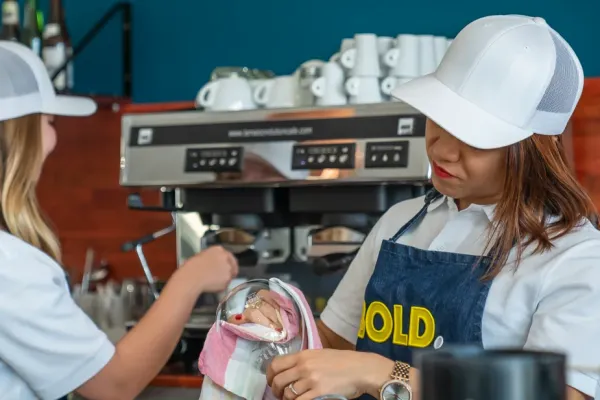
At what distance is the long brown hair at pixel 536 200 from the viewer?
4.58ft

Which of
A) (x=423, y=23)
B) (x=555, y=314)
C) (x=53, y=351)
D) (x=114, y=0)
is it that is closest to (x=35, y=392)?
(x=53, y=351)

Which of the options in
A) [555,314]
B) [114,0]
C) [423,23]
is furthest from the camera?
[114,0]

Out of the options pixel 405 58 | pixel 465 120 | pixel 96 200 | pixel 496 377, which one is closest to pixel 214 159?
pixel 405 58

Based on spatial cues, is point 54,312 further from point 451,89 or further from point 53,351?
point 451,89

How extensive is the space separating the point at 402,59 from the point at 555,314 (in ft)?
3.86

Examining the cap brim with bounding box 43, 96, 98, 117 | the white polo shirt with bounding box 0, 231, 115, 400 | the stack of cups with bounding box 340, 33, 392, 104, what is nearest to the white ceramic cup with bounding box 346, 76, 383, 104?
the stack of cups with bounding box 340, 33, 392, 104

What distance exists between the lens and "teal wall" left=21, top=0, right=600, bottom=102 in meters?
2.66

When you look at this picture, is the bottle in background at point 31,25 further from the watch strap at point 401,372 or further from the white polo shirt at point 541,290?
the watch strap at point 401,372

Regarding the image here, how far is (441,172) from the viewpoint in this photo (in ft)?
4.68

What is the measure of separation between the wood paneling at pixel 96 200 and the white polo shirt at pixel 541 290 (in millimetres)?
1707

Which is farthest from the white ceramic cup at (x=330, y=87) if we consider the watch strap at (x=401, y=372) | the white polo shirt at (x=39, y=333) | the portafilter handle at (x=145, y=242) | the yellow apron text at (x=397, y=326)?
the watch strap at (x=401, y=372)

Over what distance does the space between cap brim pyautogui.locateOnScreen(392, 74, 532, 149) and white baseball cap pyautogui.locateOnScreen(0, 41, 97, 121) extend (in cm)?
87

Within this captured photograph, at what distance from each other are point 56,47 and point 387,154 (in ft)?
4.19

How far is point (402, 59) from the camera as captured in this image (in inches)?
94.2
